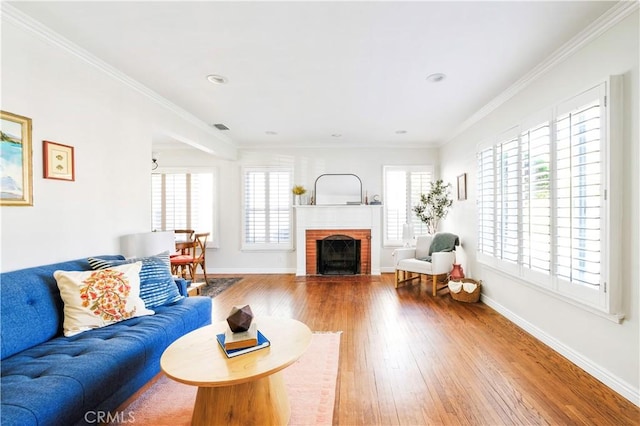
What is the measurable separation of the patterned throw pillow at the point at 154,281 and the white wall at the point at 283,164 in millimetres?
3278

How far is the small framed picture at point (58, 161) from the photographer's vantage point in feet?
7.10

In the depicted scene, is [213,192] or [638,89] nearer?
[638,89]

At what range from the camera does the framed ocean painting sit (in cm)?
190

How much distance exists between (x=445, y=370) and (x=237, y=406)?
1627 millimetres

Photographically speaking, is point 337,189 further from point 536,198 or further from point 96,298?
point 96,298

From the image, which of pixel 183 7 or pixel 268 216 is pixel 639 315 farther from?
pixel 268 216

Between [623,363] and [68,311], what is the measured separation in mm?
3757

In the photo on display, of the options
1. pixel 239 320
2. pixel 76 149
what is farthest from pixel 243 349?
pixel 76 149

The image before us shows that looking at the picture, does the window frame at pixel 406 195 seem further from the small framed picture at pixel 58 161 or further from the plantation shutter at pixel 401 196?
the small framed picture at pixel 58 161

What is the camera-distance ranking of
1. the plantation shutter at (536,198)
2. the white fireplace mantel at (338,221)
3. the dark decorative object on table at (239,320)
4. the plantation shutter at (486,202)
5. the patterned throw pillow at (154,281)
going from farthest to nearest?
the white fireplace mantel at (338,221)
the plantation shutter at (486,202)
the plantation shutter at (536,198)
the patterned throw pillow at (154,281)
the dark decorative object on table at (239,320)

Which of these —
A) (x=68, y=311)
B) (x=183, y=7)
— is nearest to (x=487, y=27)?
(x=183, y=7)

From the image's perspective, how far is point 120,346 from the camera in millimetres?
1721

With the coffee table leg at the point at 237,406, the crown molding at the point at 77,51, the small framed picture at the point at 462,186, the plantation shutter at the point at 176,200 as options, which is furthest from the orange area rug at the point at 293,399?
the plantation shutter at the point at 176,200

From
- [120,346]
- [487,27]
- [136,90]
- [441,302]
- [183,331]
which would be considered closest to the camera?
[120,346]
